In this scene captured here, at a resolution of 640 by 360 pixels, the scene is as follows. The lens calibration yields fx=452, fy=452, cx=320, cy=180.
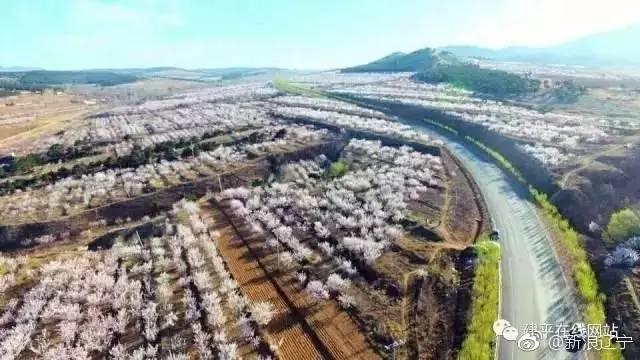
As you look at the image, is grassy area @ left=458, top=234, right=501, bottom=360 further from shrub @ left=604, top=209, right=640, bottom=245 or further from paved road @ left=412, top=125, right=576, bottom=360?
shrub @ left=604, top=209, right=640, bottom=245

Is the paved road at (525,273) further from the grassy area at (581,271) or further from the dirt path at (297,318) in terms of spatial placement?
the dirt path at (297,318)

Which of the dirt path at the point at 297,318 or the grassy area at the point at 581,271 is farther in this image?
the grassy area at the point at 581,271

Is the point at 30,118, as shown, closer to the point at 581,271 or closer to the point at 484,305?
the point at 484,305

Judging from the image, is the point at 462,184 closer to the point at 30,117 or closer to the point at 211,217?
the point at 211,217

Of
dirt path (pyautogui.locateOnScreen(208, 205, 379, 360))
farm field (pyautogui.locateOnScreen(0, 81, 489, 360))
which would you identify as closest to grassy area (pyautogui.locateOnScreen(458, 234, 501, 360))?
farm field (pyautogui.locateOnScreen(0, 81, 489, 360))

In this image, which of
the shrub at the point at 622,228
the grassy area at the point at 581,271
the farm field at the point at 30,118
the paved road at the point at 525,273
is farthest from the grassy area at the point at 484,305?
the farm field at the point at 30,118

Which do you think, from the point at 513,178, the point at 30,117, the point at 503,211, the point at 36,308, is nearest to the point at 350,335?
the point at 36,308
